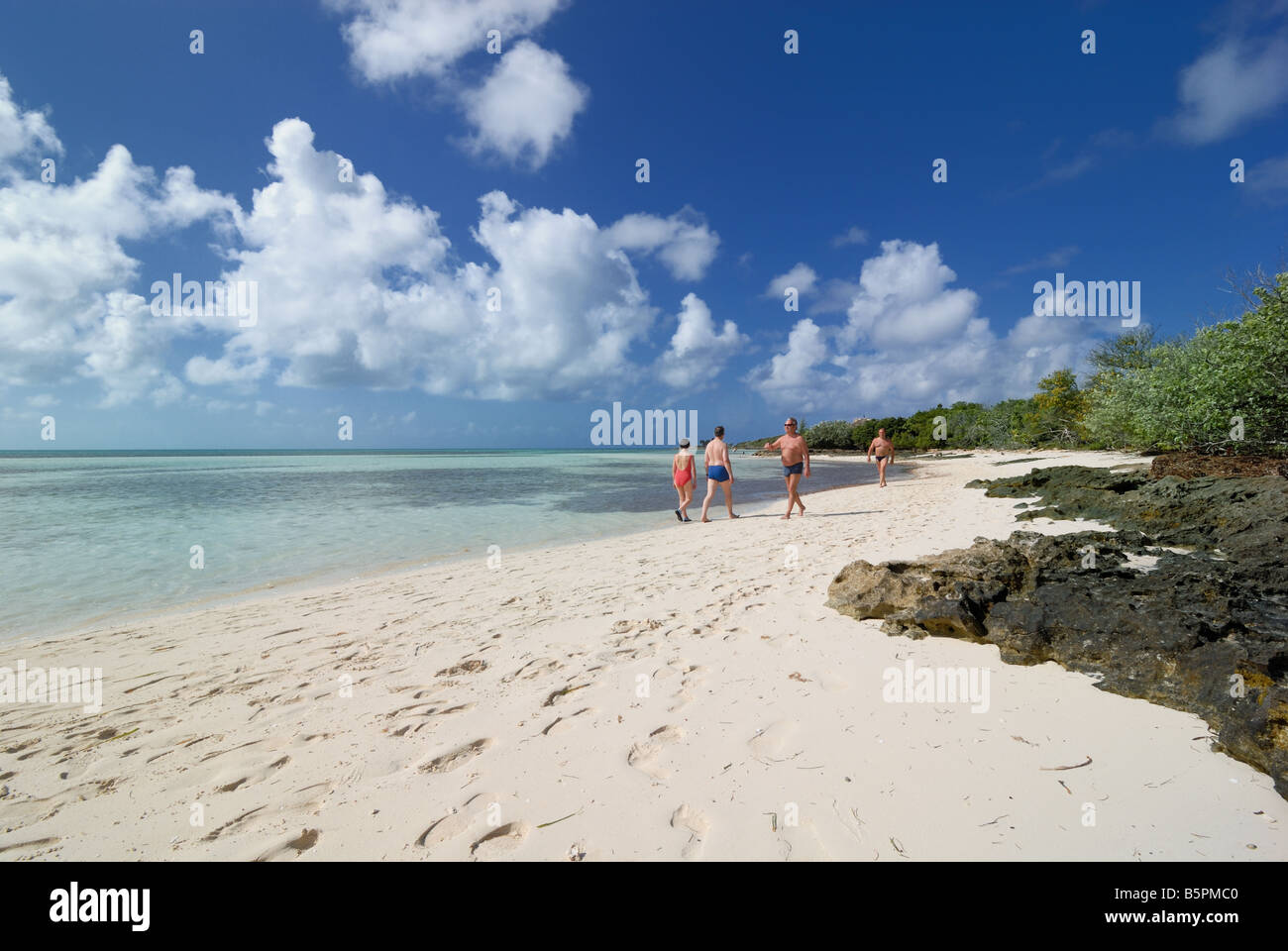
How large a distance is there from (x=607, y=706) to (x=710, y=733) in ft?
2.58

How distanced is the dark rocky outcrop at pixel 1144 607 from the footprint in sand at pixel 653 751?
2448 mm

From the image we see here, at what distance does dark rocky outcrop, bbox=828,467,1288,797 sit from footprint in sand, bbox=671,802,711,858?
2.61 metres

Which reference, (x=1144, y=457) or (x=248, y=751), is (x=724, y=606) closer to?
(x=248, y=751)

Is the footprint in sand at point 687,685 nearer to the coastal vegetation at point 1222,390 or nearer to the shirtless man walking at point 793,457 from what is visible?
the shirtless man walking at point 793,457

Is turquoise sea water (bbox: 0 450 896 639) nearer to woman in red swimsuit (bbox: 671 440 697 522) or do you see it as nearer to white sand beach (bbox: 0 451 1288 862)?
woman in red swimsuit (bbox: 671 440 697 522)

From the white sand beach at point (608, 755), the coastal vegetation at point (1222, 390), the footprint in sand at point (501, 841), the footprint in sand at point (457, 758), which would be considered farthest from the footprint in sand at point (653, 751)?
the coastal vegetation at point (1222, 390)

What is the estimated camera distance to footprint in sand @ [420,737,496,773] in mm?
2867

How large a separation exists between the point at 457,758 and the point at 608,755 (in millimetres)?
917

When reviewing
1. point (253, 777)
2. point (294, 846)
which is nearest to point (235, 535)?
point (253, 777)

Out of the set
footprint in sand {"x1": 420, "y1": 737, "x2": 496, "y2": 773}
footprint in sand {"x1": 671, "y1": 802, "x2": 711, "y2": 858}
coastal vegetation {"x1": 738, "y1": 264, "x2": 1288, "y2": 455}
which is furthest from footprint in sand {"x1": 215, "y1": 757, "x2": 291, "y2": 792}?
coastal vegetation {"x1": 738, "y1": 264, "x2": 1288, "y2": 455}

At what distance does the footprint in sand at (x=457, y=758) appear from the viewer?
9.41ft

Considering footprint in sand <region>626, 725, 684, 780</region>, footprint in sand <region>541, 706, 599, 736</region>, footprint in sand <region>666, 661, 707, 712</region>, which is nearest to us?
footprint in sand <region>626, 725, 684, 780</region>
